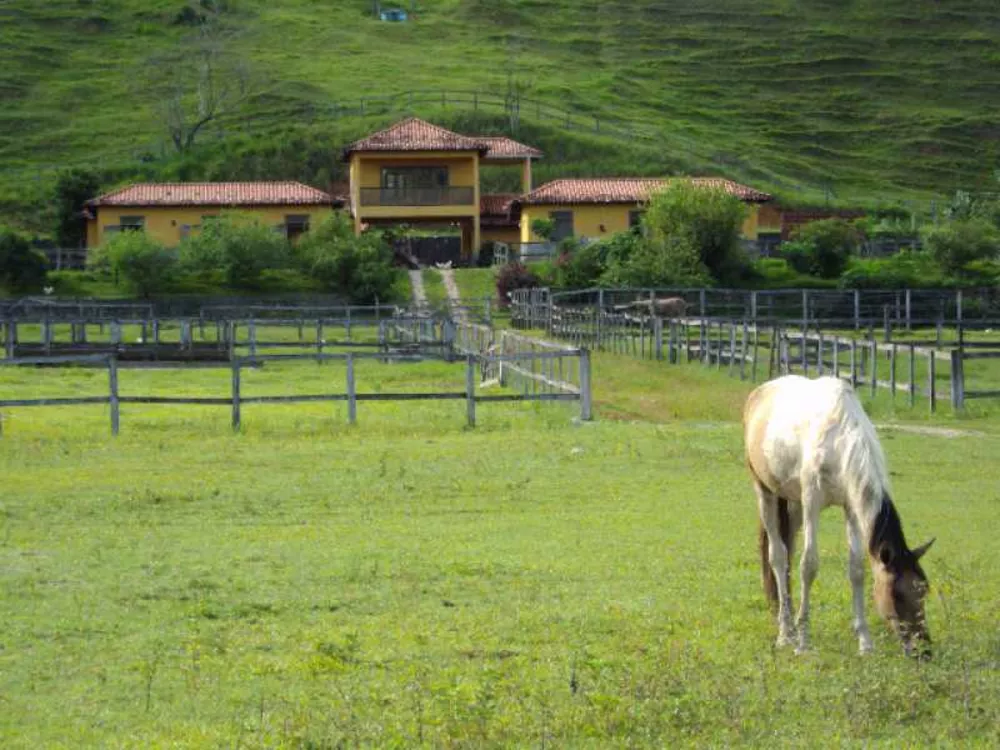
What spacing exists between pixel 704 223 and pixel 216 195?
79.5ft

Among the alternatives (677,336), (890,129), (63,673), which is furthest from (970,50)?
(63,673)

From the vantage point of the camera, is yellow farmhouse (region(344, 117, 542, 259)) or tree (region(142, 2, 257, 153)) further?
tree (region(142, 2, 257, 153))

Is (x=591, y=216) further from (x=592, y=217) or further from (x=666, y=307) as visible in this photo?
(x=666, y=307)

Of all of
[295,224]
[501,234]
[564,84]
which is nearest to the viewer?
[295,224]

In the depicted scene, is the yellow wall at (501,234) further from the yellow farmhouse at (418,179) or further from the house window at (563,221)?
the house window at (563,221)

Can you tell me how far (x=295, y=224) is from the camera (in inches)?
2923

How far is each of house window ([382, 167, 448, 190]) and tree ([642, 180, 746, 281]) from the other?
14.0 m

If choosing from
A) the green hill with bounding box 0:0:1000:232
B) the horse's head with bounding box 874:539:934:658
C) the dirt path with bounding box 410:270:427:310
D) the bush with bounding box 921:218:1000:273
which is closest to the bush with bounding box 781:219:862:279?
the bush with bounding box 921:218:1000:273

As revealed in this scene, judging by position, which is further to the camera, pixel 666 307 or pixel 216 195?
pixel 216 195

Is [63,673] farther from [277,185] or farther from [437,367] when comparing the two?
[277,185]

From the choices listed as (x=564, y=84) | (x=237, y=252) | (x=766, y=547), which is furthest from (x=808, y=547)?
(x=564, y=84)

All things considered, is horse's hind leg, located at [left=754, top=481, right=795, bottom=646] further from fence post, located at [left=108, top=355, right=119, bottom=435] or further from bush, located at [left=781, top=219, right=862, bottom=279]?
bush, located at [left=781, top=219, right=862, bottom=279]

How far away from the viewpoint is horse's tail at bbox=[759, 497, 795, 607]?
33.5 feet

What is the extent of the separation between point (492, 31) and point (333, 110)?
2969 cm
